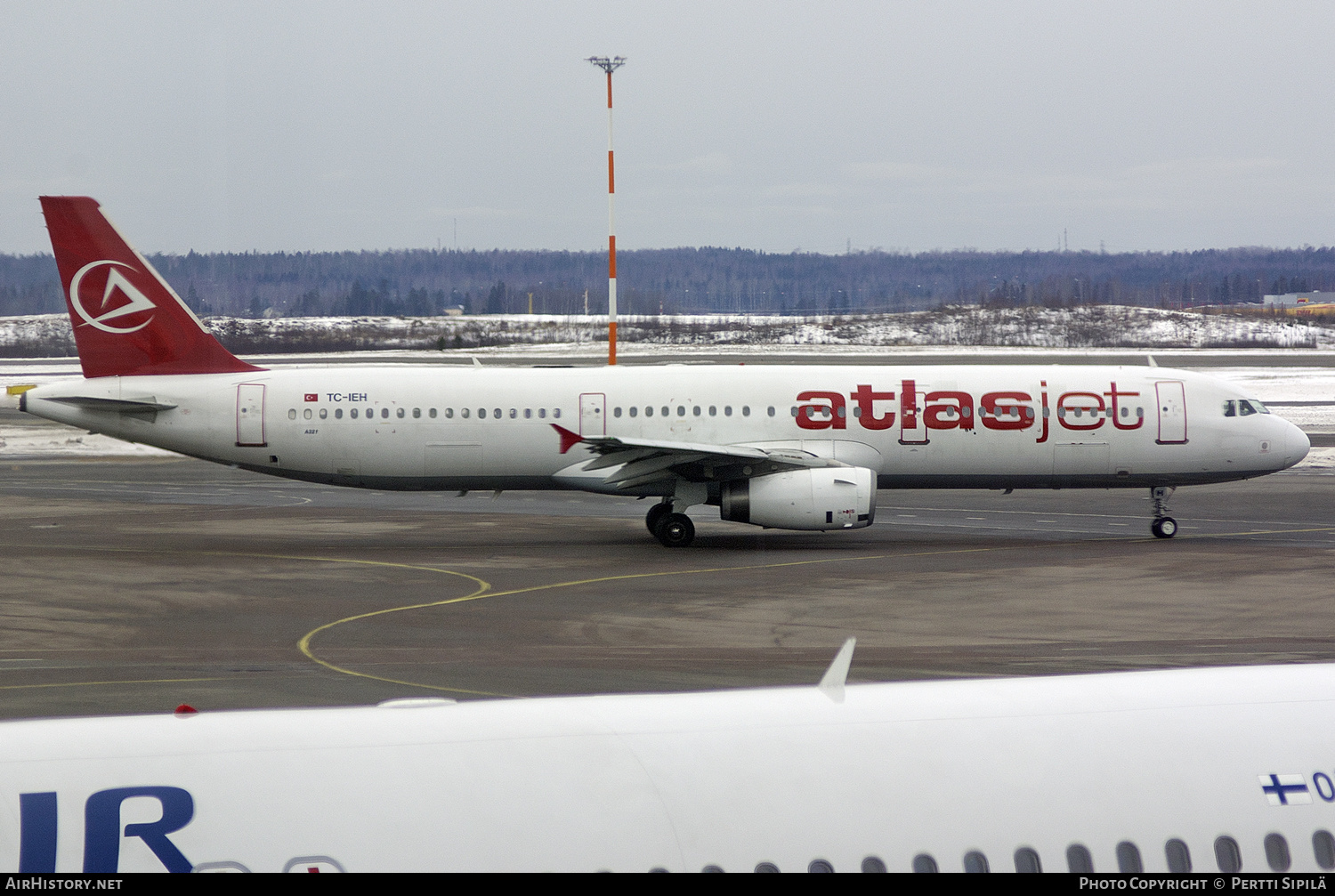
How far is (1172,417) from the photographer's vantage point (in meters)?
31.6

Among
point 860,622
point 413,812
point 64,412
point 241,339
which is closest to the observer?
point 413,812

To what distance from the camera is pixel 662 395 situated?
105ft

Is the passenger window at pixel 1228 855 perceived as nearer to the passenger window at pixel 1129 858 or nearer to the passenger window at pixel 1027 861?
the passenger window at pixel 1129 858

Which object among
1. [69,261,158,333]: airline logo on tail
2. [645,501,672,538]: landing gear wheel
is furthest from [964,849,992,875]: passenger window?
[69,261,158,333]: airline logo on tail

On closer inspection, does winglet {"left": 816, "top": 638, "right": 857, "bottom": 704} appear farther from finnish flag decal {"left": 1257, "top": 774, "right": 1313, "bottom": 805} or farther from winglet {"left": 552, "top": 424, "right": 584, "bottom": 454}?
winglet {"left": 552, "top": 424, "right": 584, "bottom": 454}

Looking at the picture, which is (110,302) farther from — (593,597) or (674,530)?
(593,597)

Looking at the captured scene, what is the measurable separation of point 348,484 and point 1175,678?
88.4 feet

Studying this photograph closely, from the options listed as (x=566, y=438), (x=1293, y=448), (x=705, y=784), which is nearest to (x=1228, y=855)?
(x=705, y=784)

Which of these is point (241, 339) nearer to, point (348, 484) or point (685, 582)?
point (348, 484)

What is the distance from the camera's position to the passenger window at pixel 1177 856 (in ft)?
19.2

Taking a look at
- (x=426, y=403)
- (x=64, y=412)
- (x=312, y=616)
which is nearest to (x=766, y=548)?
(x=426, y=403)

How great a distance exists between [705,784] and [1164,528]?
93.1ft

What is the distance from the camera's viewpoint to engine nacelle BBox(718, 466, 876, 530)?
2936 centimetres

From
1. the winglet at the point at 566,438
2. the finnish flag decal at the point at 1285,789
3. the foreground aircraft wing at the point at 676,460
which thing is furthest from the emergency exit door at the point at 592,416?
the finnish flag decal at the point at 1285,789
